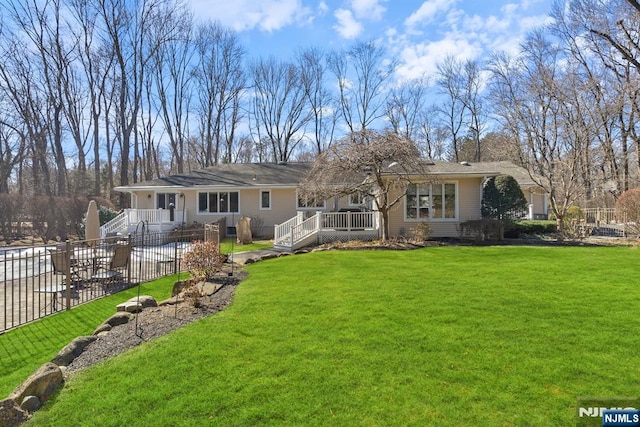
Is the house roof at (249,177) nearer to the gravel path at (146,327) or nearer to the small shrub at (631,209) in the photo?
the small shrub at (631,209)

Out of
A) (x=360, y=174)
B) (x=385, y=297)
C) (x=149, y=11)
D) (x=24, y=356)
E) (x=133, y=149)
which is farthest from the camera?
(x=133, y=149)

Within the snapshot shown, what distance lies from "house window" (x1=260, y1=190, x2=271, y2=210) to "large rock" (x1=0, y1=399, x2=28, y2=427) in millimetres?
17325

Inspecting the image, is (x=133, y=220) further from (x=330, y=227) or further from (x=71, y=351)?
(x=71, y=351)

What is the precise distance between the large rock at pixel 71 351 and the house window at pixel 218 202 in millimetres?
16072

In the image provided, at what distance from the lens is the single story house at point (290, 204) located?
1524cm

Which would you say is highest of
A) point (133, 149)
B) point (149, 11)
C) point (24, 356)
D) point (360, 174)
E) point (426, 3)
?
point (149, 11)

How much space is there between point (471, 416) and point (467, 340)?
60.9 inches

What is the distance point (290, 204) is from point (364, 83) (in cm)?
2050

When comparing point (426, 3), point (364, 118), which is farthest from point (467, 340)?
point (364, 118)

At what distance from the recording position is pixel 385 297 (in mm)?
6234

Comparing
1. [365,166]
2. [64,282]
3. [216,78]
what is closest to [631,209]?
[365,166]

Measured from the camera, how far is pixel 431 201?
16.0 m

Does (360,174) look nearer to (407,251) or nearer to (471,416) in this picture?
(407,251)

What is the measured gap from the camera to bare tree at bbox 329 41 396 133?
34844mm
